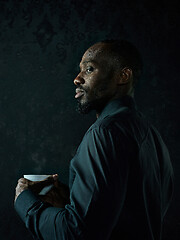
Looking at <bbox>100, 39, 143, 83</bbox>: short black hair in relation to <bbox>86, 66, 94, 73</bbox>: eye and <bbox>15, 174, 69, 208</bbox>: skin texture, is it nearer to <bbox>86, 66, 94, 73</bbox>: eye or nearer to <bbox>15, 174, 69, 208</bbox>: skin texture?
<bbox>86, 66, 94, 73</bbox>: eye

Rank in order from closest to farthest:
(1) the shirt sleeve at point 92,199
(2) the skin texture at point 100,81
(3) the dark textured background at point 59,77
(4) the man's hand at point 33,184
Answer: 1. (1) the shirt sleeve at point 92,199
2. (4) the man's hand at point 33,184
3. (2) the skin texture at point 100,81
4. (3) the dark textured background at point 59,77

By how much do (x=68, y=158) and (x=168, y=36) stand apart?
0.95 meters

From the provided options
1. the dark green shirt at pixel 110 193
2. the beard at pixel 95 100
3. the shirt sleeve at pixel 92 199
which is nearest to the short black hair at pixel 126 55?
the beard at pixel 95 100

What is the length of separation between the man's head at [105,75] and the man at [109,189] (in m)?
0.05

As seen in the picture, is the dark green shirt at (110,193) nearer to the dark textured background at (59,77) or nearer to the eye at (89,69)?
the eye at (89,69)

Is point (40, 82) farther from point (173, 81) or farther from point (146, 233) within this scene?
point (146, 233)

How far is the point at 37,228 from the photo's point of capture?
0.60m

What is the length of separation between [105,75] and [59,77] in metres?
0.79

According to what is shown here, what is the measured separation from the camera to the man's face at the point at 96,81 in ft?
2.77

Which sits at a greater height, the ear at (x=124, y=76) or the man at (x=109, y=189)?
the ear at (x=124, y=76)

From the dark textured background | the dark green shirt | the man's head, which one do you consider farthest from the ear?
the dark textured background

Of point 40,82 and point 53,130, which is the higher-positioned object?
point 40,82

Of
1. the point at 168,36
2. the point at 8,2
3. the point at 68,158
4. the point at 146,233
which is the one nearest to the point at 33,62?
the point at 8,2

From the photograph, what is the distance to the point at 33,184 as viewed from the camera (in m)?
0.75
